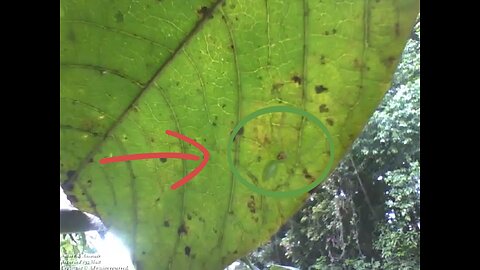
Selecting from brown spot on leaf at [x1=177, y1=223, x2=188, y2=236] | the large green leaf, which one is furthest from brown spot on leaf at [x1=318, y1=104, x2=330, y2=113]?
brown spot on leaf at [x1=177, y1=223, x2=188, y2=236]

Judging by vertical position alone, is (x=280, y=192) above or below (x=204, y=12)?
below

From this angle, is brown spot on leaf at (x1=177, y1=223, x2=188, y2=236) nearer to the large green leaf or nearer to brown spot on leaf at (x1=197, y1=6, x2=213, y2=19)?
the large green leaf

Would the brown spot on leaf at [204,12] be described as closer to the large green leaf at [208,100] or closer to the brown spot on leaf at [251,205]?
the large green leaf at [208,100]

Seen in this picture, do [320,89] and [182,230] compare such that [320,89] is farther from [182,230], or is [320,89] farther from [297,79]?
[182,230]

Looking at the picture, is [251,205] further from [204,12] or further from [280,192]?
[204,12]

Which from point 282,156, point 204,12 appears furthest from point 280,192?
point 204,12

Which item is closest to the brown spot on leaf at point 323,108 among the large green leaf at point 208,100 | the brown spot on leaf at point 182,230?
the large green leaf at point 208,100
